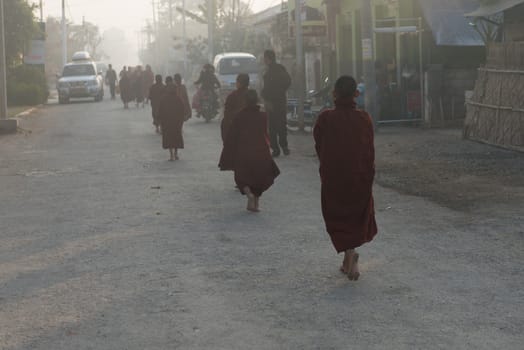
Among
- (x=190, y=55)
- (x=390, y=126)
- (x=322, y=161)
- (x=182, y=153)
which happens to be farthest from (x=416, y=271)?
(x=190, y=55)

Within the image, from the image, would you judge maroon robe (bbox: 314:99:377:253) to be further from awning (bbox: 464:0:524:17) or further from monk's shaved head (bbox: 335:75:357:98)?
awning (bbox: 464:0:524:17)

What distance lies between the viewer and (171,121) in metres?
19.2

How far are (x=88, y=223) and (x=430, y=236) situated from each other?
143 inches

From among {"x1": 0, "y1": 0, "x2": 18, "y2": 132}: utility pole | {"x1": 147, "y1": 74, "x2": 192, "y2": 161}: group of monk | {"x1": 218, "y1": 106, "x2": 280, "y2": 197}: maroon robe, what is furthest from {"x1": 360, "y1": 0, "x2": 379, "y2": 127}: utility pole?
{"x1": 218, "y1": 106, "x2": 280, "y2": 197}: maroon robe

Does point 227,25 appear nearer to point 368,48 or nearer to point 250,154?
point 368,48

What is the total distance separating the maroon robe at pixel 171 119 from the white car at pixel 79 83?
97.4 feet

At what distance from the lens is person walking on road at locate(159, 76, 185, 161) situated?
1898 cm

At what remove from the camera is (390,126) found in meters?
25.9

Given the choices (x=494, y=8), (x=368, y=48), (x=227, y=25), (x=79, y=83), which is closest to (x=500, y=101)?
(x=494, y=8)

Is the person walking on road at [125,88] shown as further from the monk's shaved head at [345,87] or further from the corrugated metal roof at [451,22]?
the monk's shaved head at [345,87]

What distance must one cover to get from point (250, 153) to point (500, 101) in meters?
7.96

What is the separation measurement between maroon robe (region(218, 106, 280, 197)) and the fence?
6.88 meters

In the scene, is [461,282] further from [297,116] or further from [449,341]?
[297,116]

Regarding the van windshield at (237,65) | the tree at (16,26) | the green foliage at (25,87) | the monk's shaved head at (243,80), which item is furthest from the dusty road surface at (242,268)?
the tree at (16,26)
